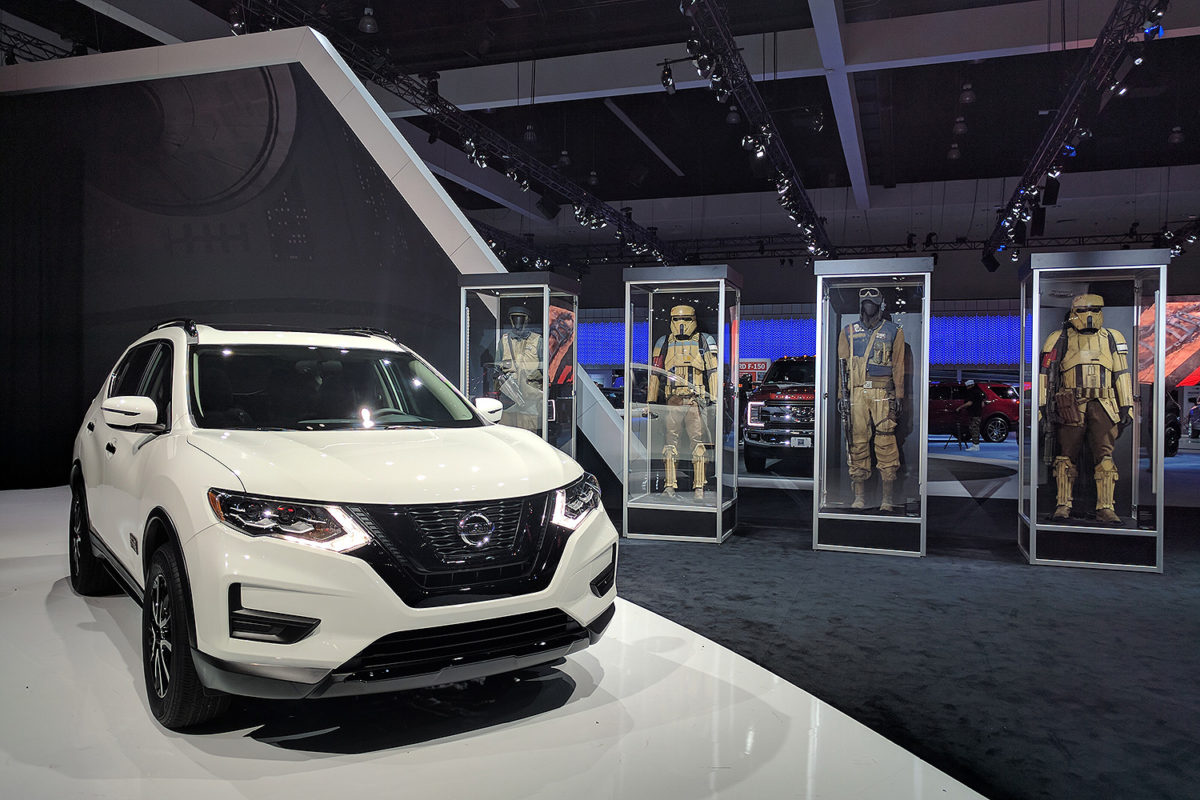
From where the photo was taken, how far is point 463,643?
2613 millimetres

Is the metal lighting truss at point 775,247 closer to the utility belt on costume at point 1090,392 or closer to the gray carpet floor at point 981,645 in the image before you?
the utility belt on costume at point 1090,392

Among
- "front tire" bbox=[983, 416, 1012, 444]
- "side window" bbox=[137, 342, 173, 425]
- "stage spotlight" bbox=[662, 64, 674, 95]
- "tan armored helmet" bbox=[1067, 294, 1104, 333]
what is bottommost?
"front tire" bbox=[983, 416, 1012, 444]

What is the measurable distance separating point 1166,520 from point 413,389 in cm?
795

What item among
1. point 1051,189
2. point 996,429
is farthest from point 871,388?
point 996,429

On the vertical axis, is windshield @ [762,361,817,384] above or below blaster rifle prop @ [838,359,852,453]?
above

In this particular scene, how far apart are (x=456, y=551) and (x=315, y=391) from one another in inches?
54.7

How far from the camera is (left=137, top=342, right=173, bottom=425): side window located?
3.41m

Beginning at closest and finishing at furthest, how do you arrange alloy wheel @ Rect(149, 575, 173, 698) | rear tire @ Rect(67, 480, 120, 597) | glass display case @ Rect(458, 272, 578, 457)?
alloy wheel @ Rect(149, 575, 173, 698) → rear tire @ Rect(67, 480, 120, 597) → glass display case @ Rect(458, 272, 578, 457)

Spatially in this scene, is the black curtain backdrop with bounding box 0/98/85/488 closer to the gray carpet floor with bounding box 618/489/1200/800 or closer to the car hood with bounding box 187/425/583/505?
the gray carpet floor with bounding box 618/489/1200/800

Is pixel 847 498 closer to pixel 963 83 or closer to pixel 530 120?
pixel 963 83

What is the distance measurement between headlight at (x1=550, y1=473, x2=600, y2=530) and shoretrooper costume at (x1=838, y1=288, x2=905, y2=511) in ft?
13.3

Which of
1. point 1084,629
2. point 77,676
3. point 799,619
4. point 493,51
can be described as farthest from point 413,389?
point 493,51

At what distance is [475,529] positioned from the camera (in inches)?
106

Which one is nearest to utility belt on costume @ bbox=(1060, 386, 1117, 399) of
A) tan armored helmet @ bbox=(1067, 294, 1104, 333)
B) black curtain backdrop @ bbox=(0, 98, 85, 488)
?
tan armored helmet @ bbox=(1067, 294, 1104, 333)
